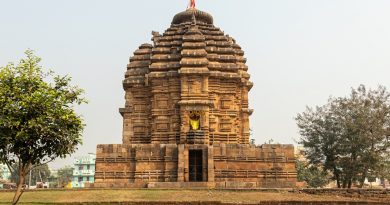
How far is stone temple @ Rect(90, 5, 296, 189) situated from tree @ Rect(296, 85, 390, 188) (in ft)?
14.2

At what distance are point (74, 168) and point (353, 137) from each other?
257 ft

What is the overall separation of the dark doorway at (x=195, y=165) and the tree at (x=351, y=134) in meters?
9.07

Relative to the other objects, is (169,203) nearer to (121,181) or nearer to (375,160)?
(121,181)

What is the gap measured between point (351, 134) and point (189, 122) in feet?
39.2

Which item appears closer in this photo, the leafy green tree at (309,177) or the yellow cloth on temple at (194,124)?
the yellow cloth on temple at (194,124)

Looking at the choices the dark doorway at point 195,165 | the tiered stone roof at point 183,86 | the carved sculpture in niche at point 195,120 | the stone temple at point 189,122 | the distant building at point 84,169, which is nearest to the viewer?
the stone temple at point 189,122

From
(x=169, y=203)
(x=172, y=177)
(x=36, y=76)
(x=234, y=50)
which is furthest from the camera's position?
(x=234, y=50)

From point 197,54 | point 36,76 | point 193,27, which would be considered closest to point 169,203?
point 36,76

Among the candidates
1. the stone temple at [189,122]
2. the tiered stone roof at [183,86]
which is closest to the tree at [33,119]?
the stone temple at [189,122]

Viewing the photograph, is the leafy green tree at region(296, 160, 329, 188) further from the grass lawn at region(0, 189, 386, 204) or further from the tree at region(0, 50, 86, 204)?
the tree at region(0, 50, 86, 204)

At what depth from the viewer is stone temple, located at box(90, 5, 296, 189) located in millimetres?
27312

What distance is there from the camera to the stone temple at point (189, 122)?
2731 centimetres

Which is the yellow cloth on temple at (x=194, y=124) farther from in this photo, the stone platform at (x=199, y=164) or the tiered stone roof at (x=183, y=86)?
the stone platform at (x=199, y=164)

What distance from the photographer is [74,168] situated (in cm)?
9544
